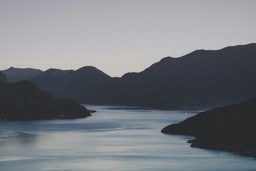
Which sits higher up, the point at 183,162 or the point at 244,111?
the point at 244,111

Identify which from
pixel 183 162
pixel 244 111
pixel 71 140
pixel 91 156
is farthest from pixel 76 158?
pixel 244 111

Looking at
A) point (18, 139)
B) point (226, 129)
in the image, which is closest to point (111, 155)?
point (226, 129)

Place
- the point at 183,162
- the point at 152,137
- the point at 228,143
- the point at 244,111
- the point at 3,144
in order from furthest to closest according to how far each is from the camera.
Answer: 1. the point at 152,137
2. the point at 244,111
3. the point at 3,144
4. the point at 228,143
5. the point at 183,162

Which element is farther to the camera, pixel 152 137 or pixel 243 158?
pixel 152 137

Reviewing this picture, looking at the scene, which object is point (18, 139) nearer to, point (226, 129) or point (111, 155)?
point (111, 155)

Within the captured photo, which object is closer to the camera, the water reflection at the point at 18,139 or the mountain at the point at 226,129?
the mountain at the point at 226,129

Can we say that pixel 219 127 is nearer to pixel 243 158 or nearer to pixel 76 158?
pixel 243 158

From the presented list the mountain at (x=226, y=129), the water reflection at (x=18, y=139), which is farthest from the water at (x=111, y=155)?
the mountain at (x=226, y=129)

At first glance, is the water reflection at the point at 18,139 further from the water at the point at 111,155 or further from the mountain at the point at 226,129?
the mountain at the point at 226,129

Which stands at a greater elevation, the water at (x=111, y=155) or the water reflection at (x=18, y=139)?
the water reflection at (x=18, y=139)
